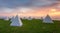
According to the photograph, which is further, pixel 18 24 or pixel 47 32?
pixel 18 24

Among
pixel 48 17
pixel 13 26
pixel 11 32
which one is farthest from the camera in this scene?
pixel 48 17

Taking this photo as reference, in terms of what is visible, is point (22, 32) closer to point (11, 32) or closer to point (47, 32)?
point (11, 32)

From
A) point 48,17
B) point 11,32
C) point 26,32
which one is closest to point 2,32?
point 11,32

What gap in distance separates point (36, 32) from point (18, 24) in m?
7.10

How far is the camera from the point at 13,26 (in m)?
35.5

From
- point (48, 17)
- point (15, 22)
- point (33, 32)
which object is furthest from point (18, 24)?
point (48, 17)

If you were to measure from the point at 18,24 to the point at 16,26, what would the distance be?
80 centimetres

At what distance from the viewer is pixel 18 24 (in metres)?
36.2

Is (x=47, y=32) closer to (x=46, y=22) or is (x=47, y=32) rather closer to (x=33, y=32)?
(x=33, y=32)

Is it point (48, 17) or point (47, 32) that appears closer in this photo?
point (47, 32)

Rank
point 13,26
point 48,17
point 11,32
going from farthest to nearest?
point 48,17, point 13,26, point 11,32

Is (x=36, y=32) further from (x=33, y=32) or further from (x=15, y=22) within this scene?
(x=15, y=22)

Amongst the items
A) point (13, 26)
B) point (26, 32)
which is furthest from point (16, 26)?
point (26, 32)

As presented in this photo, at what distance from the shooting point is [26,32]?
2942cm
